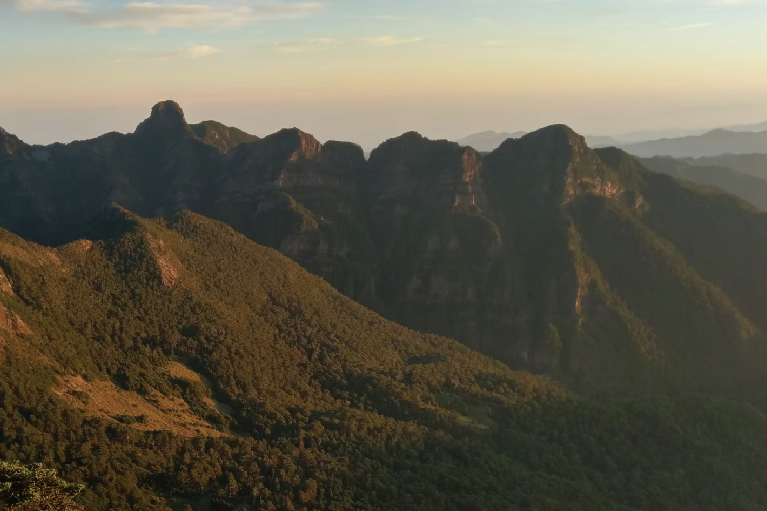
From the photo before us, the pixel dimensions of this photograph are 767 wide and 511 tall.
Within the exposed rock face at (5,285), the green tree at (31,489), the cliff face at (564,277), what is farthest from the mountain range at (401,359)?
the green tree at (31,489)

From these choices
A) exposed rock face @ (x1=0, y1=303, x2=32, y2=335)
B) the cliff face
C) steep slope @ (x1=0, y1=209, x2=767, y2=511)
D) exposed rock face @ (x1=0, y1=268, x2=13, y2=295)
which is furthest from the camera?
the cliff face

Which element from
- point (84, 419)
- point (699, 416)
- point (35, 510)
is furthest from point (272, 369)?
point (699, 416)

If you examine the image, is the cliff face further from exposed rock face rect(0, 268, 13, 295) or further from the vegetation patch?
the vegetation patch

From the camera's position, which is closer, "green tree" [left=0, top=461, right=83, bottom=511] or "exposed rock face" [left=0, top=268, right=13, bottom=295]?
"green tree" [left=0, top=461, right=83, bottom=511]

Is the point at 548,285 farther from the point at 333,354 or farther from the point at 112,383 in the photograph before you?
the point at 112,383

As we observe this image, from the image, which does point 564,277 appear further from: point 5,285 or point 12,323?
point 12,323

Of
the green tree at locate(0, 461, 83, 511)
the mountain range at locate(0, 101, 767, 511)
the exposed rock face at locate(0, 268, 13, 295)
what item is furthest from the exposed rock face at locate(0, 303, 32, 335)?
the green tree at locate(0, 461, 83, 511)

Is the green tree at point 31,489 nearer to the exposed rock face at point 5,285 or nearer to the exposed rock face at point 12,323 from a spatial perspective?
the exposed rock face at point 12,323
